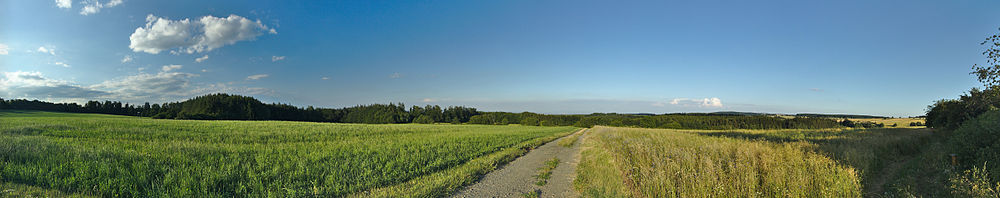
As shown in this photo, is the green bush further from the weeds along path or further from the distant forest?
the distant forest

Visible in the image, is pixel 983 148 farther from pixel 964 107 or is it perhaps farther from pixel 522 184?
pixel 964 107

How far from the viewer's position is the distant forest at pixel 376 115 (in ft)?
→ 176

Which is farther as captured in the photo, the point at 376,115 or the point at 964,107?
the point at 376,115

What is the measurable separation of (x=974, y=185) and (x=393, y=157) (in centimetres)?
1171

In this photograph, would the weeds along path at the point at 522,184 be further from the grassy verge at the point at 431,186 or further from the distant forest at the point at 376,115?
the distant forest at the point at 376,115

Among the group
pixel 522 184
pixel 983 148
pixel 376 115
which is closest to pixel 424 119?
pixel 376 115

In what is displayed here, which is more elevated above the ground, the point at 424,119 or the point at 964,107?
the point at 964,107

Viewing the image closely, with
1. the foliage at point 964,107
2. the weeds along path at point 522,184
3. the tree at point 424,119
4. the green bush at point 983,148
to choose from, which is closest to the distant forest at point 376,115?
the tree at point 424,119

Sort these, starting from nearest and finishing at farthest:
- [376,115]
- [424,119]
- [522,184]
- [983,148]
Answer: [522,184] → [983,148] → [424,119] → [376,115]

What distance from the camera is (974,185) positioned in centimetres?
492

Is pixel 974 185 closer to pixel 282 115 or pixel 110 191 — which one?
pixel 110 191

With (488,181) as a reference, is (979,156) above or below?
above

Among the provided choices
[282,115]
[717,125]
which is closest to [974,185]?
[717,125]

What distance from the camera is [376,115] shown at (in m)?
95.3
